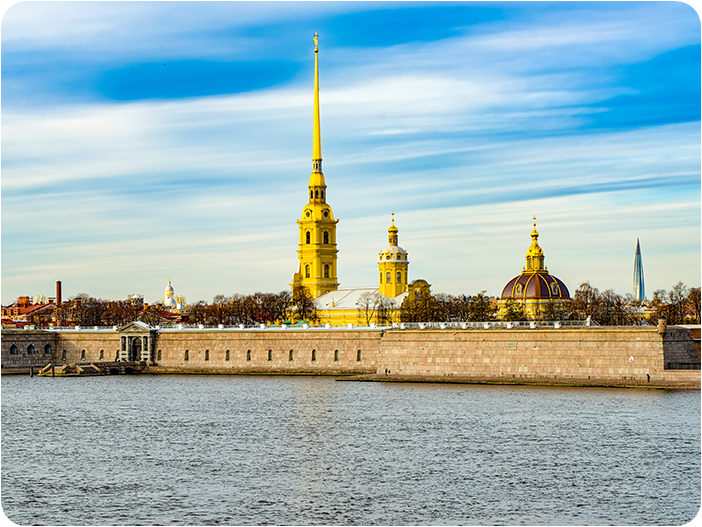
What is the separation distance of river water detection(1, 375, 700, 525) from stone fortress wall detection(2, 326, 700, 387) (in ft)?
8.00

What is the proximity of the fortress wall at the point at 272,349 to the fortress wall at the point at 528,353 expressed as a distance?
11.5ft

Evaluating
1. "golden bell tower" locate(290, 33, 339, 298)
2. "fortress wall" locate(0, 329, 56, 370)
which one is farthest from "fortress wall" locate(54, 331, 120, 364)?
"golden bell tower" locate(290, 33, 339, 298)

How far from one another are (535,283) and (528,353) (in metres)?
49.4

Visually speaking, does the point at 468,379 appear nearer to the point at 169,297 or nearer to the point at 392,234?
the point at 392,234

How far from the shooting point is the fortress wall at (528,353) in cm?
5225

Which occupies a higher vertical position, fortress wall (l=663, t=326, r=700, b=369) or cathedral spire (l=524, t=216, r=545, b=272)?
cathedral spire (l=524, t=216, r=545, b=272)

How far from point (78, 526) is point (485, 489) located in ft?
36.6

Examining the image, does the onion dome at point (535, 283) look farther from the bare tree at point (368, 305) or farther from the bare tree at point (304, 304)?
the bare tree at point (304, 304)

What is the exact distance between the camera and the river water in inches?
1043

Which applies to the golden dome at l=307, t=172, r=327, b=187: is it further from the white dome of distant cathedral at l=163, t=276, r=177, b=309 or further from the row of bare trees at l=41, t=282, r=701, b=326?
the white dome of distant cathedral at l=163, t=276, r=177, b=309

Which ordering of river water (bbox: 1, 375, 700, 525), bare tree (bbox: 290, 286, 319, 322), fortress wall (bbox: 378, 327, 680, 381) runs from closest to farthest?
A: 1. river water (bbox: 1, 375, 700, 525)
2. fortress wall (bbox: 378, 327, 680, 381)
3. bare tree (bbox: 290, 286, 319, 322)

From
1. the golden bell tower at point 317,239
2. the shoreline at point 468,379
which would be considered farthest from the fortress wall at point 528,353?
the golden bell tower at point 317,239

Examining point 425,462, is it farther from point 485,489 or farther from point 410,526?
point 410,526

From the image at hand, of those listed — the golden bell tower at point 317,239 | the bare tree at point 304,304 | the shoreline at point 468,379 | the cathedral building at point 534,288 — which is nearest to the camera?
the shoreline at point 468,379
